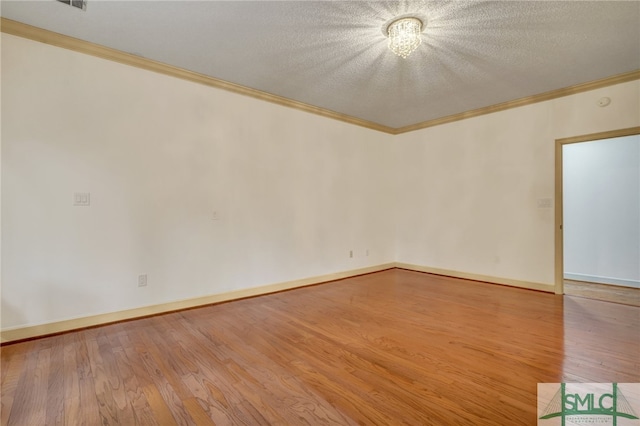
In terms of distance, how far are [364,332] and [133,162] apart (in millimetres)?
2832

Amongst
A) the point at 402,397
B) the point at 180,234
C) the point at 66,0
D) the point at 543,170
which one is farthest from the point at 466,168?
the point at 66,0

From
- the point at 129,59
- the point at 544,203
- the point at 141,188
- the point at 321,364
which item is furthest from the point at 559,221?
the point at 129,59

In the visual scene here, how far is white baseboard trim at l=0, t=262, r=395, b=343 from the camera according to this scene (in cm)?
246

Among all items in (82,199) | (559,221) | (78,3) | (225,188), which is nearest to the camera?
(78,3)

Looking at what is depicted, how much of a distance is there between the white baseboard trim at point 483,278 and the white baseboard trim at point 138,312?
1835 millimetres

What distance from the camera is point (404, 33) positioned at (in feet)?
8.20

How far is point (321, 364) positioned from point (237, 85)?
10.8ft

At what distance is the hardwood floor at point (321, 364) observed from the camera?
1.59 meters

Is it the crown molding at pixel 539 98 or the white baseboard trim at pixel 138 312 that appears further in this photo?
the crown molding at pixel 539 98

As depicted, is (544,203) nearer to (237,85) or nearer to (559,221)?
(559,221)

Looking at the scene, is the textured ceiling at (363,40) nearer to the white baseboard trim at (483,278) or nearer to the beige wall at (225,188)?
the beige wall at (225,188)

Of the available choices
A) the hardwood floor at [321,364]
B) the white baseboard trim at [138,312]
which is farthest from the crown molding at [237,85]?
the hardwood floor at [321,364]

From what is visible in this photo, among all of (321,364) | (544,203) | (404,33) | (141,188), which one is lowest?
(321,364)

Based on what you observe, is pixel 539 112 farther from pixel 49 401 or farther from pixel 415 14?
pixel 49 401
